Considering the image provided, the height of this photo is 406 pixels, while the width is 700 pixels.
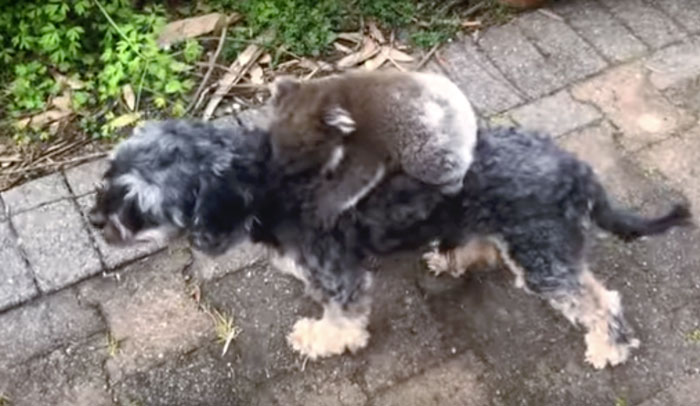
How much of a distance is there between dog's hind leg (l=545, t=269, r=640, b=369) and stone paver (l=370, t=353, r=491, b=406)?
16.8 inches

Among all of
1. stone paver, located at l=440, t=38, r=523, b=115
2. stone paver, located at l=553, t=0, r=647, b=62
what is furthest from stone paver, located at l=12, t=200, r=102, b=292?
stone paver, located at l=553, t=0, r=647, b=62

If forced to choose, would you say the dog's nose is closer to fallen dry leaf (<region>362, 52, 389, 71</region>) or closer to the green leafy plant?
the green leafy plant

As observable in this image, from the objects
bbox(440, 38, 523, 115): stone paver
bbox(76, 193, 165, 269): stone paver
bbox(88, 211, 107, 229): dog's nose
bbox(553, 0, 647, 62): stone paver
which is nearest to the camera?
bbox(88, 211, 107, 229): dog's nose

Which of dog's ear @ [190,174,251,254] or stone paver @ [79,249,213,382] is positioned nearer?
dog's ear @ [190,174,251,254]

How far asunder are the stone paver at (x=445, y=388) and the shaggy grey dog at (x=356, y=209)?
0.45 metres

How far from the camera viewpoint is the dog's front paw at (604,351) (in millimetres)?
3334

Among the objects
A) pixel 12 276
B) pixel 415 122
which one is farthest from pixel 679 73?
pixel 12 276

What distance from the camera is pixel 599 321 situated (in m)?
3.32

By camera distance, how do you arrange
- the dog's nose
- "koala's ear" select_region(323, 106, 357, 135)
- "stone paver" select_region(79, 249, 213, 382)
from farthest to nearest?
"stone paver" select_region(79, 249, 213, 382) → the dog's nose → "koala's ear" select_region(323, 106, 357, 135)

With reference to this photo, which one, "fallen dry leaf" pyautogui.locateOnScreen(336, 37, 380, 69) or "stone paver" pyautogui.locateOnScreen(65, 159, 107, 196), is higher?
"fallen dry leaf" pyautogui.locateOnScreen(336, 37, 380, 69)

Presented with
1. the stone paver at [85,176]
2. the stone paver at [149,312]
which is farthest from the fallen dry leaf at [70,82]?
the stone paver at [149,312]

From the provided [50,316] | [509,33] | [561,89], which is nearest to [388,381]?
[50,316]

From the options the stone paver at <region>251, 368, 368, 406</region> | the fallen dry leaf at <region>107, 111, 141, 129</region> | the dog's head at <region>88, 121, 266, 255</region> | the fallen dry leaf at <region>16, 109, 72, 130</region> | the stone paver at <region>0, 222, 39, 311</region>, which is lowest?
the stone paver at <region>251, 368, 368, 406</region>

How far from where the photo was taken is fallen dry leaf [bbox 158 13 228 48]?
4.61m
